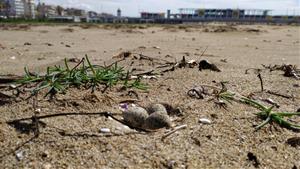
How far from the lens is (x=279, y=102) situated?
9.70 feet

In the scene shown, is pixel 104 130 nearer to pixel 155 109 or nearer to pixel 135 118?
pixel 135 118

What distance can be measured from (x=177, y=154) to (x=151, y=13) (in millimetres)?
102679

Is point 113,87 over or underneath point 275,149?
over

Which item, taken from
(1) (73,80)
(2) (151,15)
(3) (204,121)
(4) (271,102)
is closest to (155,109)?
(3) (204,121)

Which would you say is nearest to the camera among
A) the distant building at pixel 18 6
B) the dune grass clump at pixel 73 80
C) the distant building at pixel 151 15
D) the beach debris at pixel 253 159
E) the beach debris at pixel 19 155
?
the beach debris at pixel 19 155

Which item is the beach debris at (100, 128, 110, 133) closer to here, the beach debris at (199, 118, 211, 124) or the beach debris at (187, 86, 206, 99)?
the beach debris at (199, 118, 211, 124)

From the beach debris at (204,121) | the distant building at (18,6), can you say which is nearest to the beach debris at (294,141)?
the beach debris at (204,121)

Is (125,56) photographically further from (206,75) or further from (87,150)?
(87,150)

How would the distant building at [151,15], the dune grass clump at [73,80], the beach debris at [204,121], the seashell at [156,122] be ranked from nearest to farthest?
the seashell at [156,122]
the beach debris at [204,121]
the dune grass clump at [73,80]
the distant building at [151,15]

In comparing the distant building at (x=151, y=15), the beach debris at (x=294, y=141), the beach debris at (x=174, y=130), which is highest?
the distant building at (x=151, y=15)

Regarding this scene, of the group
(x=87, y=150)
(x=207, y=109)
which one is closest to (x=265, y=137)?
(x=207, y=109)

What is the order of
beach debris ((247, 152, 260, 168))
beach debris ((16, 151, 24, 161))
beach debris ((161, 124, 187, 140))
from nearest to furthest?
Answer: beach debris ((16, 151, 24, 161)) → beach debris ((247, 152, 260, 168)) → beach debris ((161, 124, 187, 140))

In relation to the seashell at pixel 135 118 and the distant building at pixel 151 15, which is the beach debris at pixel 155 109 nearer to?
the seashell at pixel 135 118

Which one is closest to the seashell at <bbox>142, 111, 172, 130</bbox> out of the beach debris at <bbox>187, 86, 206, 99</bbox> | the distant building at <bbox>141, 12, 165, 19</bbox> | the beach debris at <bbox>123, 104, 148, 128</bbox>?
the beach debris at <bbox>123, 104, 148, 128</bbox>
